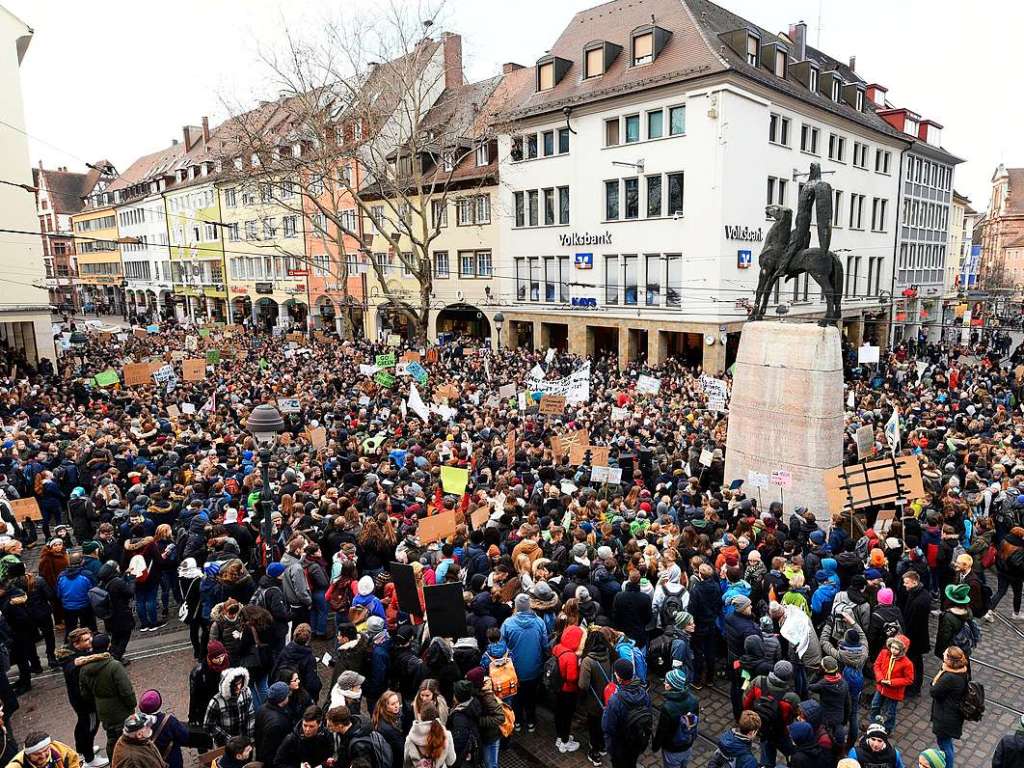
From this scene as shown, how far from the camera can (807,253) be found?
41.2ft

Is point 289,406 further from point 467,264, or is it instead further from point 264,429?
point 467,264

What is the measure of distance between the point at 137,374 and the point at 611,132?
20.9 metres

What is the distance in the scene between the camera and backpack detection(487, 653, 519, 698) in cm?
604

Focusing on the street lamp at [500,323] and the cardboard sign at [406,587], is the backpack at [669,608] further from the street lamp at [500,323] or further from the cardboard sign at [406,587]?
the street lamp at [500,323]

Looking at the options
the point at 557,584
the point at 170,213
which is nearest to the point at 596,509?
the point at 557,584

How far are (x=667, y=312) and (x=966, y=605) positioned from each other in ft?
74.5

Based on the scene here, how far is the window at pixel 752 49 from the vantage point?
2819 centimetres

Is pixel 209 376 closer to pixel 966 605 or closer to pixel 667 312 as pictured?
pixel 667 312

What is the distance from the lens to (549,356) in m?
29.3

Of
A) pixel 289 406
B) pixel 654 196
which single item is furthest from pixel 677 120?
pixel 289 406

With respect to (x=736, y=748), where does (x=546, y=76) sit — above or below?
above

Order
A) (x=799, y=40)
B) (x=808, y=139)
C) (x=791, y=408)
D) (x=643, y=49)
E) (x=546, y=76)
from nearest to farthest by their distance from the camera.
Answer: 1. (x=791, y=408)
2. (x=643, y=49)
3. (x=808, y=139)
4. (x=546, y=76)
5. (x=799, y=40)

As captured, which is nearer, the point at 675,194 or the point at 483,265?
the point at 675,194

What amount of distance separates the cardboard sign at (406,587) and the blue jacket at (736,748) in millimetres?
3221
